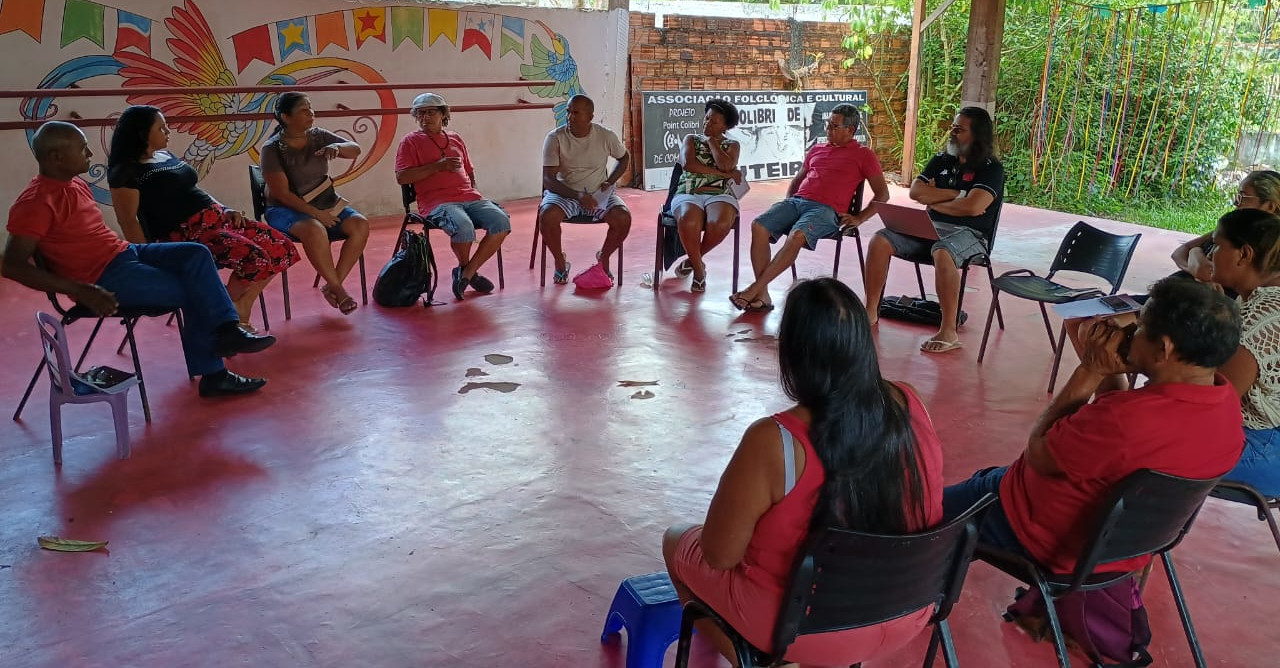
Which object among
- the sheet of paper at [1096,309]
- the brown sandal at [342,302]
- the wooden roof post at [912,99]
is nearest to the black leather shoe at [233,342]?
the brown sandal at [342,302]

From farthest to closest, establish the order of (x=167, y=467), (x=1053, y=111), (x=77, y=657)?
1. (x=1053, y=111)
2. (x=167, y=467)
3. (x=77, y=657)

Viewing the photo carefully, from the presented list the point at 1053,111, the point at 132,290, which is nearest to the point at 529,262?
the point at 132,290

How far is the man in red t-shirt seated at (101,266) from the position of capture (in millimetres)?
3447

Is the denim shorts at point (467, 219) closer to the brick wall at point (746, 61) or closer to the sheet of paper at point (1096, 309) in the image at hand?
the sheet of paper at point (1096, 309)

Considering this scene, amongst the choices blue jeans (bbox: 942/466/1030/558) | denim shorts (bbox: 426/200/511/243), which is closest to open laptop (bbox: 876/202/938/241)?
denim shorts (bbox: 426/200/511/243)

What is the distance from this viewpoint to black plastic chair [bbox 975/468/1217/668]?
1.84 meters

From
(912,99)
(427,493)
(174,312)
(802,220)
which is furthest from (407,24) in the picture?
(427,493)

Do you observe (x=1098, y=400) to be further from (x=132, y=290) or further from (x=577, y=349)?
(x=132, y=290)

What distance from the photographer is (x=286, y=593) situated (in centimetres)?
253

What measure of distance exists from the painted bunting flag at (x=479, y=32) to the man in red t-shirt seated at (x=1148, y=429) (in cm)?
700

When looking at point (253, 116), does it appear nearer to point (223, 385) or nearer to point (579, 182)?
point (579, 182)

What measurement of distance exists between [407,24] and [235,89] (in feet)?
4.95

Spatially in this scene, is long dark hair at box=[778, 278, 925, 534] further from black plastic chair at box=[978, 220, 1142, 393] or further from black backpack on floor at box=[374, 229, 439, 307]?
black backpack on floor at box=[374, 229, 439, 307]

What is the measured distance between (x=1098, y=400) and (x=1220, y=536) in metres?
1.40
